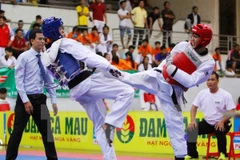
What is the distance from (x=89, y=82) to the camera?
9.48 meters

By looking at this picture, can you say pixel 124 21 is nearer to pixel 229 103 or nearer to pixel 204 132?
pixel 229 103

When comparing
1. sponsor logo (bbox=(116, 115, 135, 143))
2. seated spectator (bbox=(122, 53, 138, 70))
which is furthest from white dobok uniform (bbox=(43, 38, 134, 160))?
seated spectator (bbox=(122, 53, 138, 70))

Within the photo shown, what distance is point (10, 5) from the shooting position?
2484 centimetres

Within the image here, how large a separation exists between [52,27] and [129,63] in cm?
1291

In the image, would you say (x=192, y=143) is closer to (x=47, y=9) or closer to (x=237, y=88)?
(x=237, y=88)

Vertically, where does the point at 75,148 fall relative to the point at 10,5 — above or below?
below

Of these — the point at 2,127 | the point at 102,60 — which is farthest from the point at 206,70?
the point at 2,127

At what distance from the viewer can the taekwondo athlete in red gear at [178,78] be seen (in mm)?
9781

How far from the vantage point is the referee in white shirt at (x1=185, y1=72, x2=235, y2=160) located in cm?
1251

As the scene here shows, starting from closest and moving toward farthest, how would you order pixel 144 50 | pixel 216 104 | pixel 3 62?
pixel 216 104
pixel 3 62
pixel 144 50

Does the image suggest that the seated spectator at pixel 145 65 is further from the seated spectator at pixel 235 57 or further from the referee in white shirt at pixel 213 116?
the referee in white shirt at pixel 213 116

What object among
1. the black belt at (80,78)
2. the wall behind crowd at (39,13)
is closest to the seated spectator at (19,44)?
the wall behind crowd at (39,13)

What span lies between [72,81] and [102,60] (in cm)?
70

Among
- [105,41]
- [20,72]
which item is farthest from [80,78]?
[105,41]
